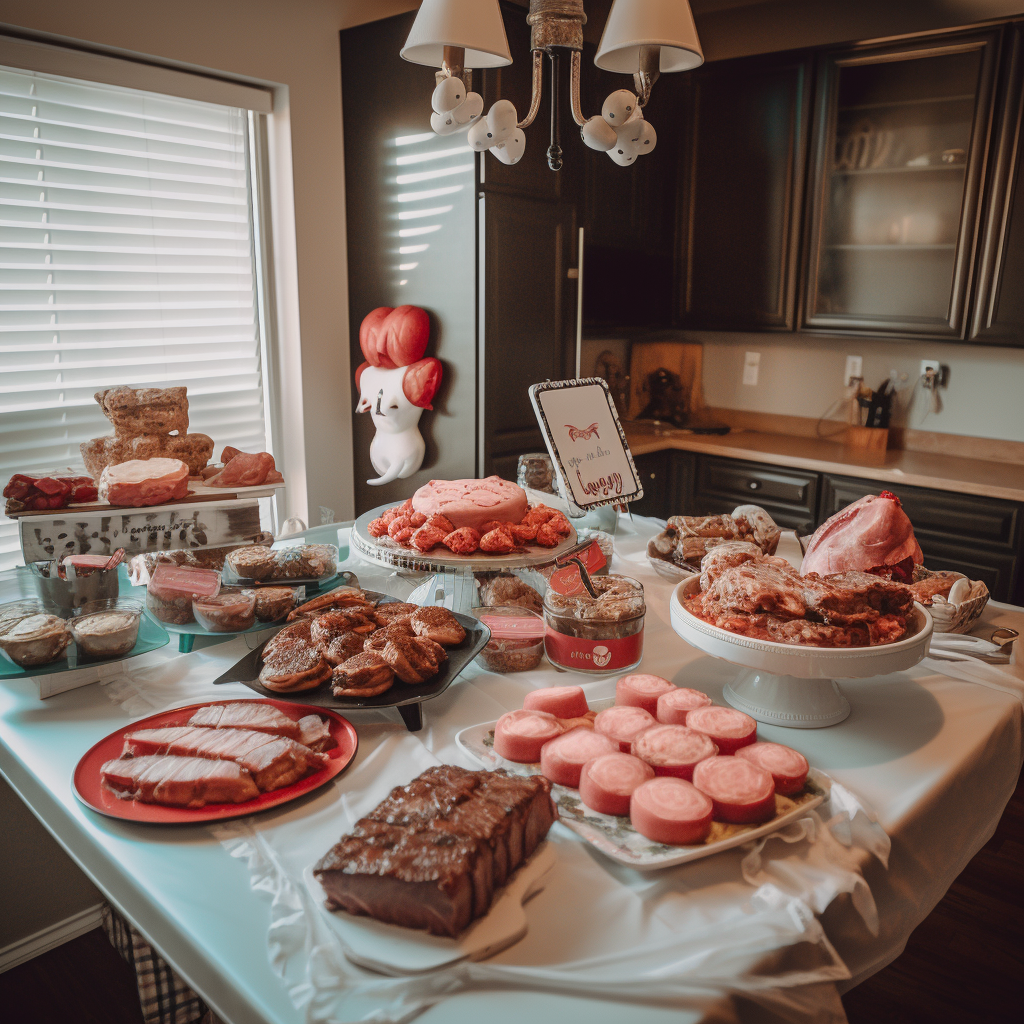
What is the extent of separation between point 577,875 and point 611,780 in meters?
0.11

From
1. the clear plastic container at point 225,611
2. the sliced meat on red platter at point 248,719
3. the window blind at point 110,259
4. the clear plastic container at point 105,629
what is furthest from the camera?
the window blind at point 110,259

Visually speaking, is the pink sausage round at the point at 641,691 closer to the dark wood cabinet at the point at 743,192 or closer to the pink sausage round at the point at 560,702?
the pink sausage round at the point at 560,702

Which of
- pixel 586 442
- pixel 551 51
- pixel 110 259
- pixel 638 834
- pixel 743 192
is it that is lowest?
pixel 638 834

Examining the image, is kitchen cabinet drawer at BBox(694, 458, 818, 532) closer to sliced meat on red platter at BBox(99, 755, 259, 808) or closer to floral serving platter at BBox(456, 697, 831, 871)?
floral serving platter at BBox(456, 697, 831, 871)

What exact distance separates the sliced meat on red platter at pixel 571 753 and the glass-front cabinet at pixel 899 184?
2.68 metres

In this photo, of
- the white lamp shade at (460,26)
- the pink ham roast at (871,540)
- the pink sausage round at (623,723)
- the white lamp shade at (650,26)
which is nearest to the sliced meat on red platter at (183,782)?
the pink sausage round at (623,723)

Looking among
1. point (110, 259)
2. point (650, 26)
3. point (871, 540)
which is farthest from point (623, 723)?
point (110, 259)

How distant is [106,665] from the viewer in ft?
3.99

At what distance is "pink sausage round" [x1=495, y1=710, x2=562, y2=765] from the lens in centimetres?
98

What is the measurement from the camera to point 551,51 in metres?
1.38

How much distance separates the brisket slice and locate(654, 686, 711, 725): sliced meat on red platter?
228 millimetres

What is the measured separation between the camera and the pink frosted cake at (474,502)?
1405 mm

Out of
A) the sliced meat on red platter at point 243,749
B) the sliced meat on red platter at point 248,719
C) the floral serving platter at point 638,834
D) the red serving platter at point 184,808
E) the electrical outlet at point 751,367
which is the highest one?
the electrical outlet at point 751,367

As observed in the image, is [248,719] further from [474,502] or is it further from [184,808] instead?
[474,502]
